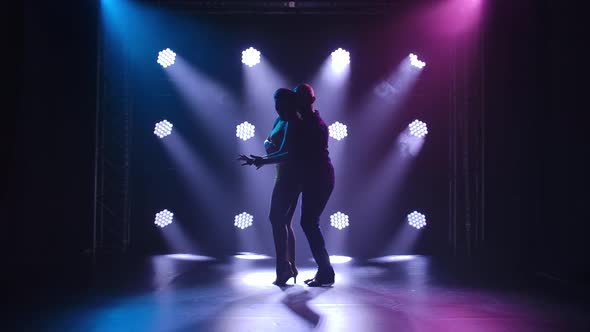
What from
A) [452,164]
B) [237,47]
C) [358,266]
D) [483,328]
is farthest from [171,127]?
[483,328]

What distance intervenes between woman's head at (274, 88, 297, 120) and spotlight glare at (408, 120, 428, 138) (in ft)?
8.19

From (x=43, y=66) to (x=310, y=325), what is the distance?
3.64 m

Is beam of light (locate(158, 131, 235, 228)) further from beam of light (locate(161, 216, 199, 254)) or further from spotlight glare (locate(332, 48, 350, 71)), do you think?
spotlight glare (locate(332, 48, 350, 71))

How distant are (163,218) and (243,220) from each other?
88cm

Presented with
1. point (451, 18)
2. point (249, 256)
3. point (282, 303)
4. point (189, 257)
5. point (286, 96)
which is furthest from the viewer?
point (451, 18)

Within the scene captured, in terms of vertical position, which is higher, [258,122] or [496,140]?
[258,122]

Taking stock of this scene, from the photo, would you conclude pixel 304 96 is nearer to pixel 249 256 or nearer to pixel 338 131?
pixel 338 131

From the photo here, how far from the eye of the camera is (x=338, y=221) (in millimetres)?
5074

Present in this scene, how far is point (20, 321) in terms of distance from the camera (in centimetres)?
208

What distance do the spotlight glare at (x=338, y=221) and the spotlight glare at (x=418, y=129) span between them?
1.23 meters

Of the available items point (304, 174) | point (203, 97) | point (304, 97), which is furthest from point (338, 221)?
point (304, 97)

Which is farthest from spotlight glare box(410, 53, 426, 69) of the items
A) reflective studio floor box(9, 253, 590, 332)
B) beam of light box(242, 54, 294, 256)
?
reflective studio floor box(9, 253, 590, 332)

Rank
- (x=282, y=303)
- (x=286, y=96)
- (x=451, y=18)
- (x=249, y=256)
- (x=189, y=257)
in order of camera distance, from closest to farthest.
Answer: (x=282, y=303), (x=286, y=96), (x=189, y=257), (x=249, y=256), (x=451, y=18)

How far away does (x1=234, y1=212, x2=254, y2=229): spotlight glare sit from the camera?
5.07 metres
